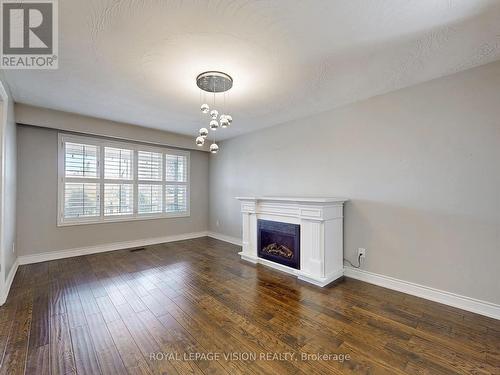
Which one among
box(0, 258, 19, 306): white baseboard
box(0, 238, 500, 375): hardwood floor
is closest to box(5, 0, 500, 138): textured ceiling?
box(0, 258, 19, 306): white baseboard

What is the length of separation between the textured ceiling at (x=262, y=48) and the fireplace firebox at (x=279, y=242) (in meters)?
1.98

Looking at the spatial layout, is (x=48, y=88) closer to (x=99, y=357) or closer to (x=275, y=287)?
(x=99, y=357)

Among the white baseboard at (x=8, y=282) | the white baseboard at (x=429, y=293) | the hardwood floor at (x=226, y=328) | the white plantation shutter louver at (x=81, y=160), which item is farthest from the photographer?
the white plantation shutter louver at (x=81, y=160)

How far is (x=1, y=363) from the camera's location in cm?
157

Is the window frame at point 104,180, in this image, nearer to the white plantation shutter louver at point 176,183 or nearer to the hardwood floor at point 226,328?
the white plantation shutter louver at point 176,183

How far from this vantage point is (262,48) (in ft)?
6.77

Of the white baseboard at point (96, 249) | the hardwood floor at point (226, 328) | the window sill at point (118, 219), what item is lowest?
the hardwood floor at point (226, 328)

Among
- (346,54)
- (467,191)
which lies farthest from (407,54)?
(467,191)

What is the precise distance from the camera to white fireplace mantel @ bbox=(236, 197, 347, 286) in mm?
2967

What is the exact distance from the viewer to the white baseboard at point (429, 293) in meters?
2.23

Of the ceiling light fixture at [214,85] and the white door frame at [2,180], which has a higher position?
the ceiling light fixture at [214,85]

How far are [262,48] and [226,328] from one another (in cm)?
265

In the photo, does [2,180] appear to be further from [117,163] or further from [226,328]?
[226,328]

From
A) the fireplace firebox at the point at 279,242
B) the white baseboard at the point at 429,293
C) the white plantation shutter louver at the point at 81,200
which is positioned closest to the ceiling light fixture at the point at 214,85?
the fireplace firebox at the point at 279,242
